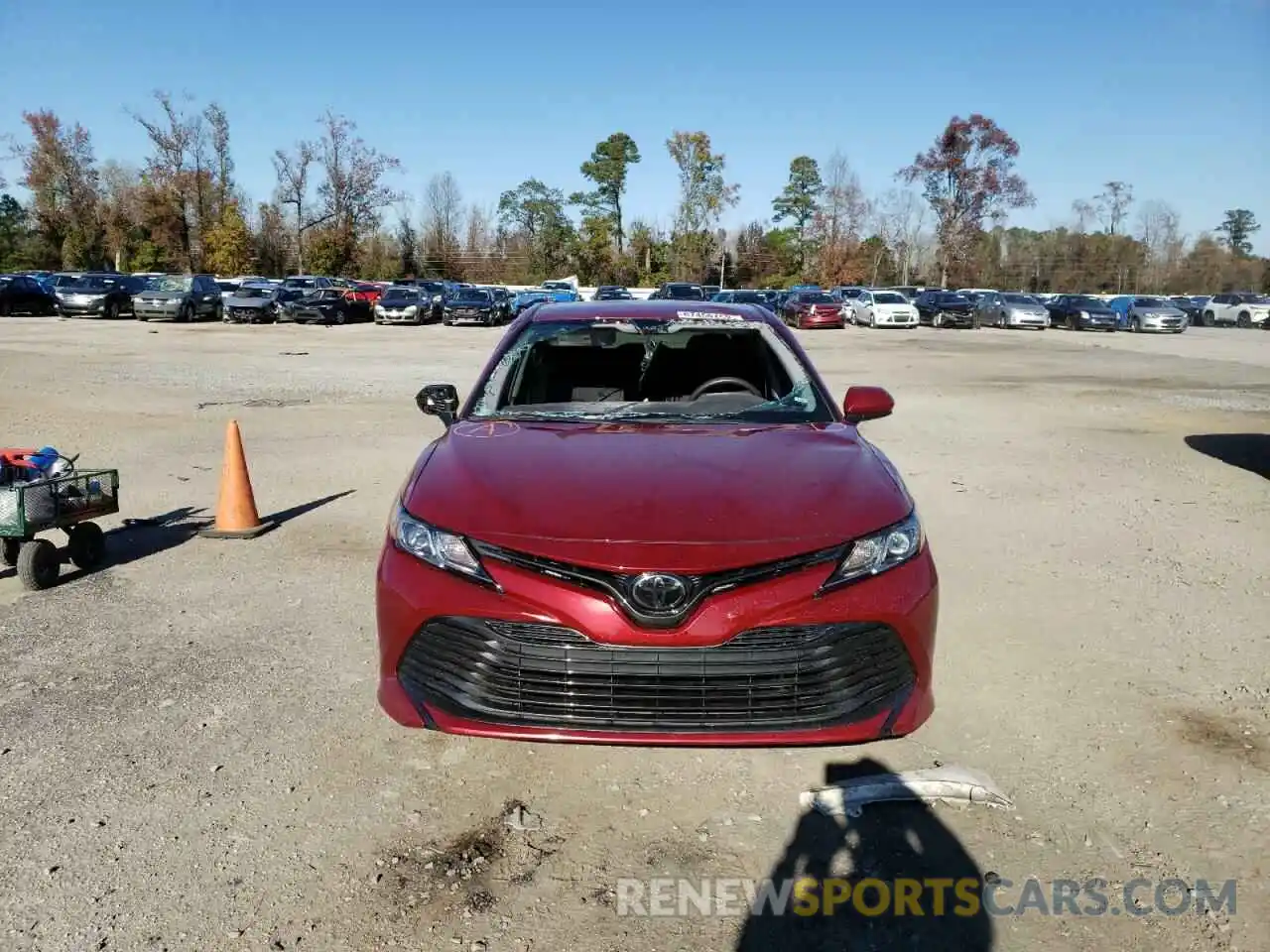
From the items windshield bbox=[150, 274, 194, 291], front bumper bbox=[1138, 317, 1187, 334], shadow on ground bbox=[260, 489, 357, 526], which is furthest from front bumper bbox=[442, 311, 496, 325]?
shadow on ground bbox=[260, 489, 357, 526]

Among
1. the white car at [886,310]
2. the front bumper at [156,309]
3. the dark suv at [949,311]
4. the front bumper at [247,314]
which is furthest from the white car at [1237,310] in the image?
the front bumper at [156,309]

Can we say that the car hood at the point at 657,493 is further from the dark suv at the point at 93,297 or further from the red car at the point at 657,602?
the dark suv at the point at 93,297

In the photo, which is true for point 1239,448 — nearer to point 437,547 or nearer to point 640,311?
point 640,311

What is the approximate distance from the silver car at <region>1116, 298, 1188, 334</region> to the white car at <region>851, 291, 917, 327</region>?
8.58m

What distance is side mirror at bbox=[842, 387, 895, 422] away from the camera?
4.36 m

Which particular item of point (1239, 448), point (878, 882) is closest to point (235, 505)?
point (878, 882)

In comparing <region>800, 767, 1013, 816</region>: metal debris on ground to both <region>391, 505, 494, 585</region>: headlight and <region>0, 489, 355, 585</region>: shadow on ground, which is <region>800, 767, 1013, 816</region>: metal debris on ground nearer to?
<region>391, 505, 494, 585</region>: headlight

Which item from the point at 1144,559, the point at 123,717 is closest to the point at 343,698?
the point at 123,717

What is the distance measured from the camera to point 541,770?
3320 mm

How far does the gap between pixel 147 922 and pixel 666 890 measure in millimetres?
1379

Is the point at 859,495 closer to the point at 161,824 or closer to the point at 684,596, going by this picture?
the point at 684,596

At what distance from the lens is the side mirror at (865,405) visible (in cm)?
436

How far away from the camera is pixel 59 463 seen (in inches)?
221

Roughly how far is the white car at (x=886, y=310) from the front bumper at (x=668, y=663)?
3826 cm
